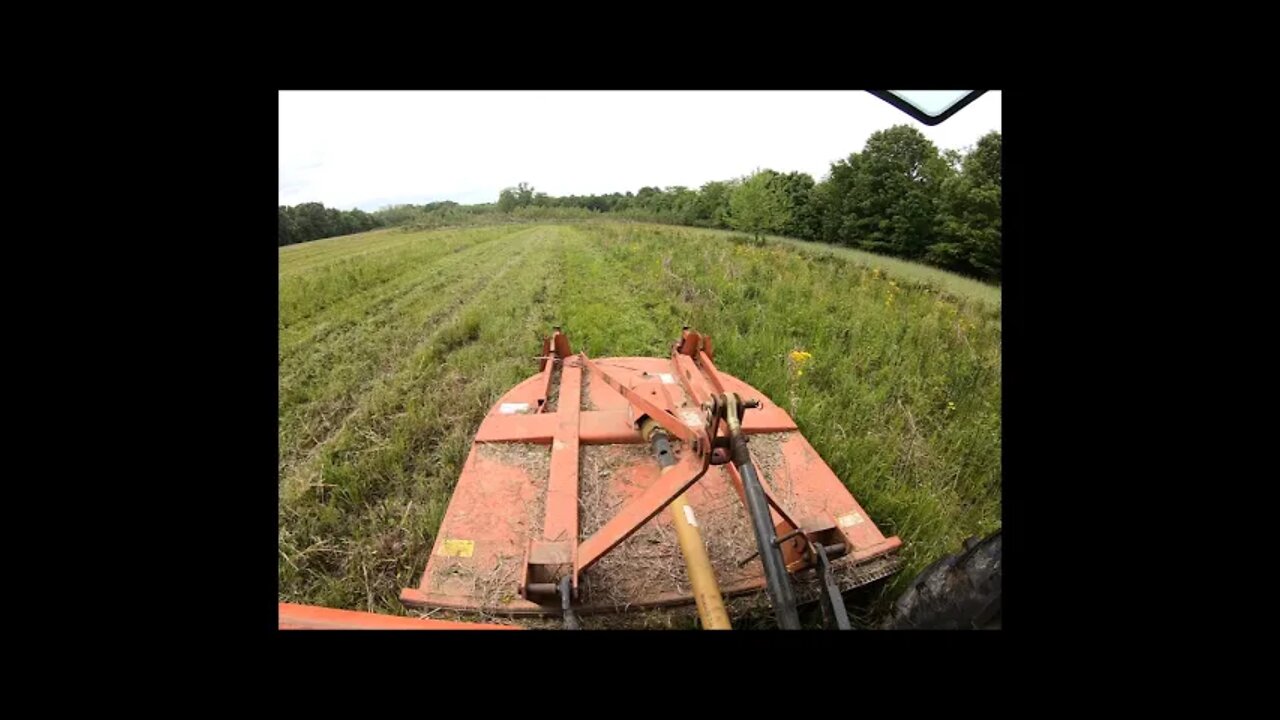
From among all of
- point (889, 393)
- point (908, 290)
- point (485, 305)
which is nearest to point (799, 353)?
point (889, 393)

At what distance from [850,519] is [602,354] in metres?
3.89

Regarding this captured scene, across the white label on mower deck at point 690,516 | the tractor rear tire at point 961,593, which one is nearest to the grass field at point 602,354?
the tractor rear tire at point 961,593

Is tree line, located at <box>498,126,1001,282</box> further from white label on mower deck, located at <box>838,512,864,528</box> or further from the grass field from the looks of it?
white label on mower deck, located at <box>838,512,864,528</box>

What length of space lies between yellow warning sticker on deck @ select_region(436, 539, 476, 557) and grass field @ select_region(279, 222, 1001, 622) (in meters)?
0.41

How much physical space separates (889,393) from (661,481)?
11.4 ft

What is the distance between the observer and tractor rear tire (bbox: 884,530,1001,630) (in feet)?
4.83

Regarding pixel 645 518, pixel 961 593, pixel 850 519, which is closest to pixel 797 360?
pixel 850 519

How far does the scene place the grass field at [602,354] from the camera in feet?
9.79

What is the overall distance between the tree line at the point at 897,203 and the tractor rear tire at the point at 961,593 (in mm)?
12351

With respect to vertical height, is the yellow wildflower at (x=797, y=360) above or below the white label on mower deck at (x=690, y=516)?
above

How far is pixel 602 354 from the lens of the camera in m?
6.11

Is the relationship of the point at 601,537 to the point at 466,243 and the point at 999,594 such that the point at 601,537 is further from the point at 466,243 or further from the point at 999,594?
the point at 466,243

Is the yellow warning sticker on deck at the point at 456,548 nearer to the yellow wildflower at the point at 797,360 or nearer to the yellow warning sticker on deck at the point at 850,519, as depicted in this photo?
the yellow warning sticker on deck at the point at 850,519

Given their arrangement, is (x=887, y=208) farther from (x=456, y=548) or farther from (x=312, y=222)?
(x=312, y=222)
